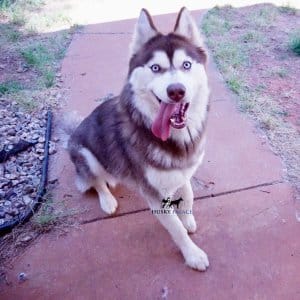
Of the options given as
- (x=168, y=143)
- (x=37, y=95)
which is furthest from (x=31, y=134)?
(x=168, y=143)

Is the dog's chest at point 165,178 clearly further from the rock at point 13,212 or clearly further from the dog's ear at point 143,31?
the rock at point 13,212

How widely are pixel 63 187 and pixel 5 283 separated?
2.79 feet

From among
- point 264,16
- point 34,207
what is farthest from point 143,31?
point 264,16

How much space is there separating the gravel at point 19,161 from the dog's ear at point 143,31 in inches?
55.9

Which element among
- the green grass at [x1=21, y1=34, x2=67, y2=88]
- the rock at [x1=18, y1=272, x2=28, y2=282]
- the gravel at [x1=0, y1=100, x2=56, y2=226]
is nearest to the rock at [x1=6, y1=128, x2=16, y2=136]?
the gravel at [x1=0, y1=100, x2=56, y2=226]

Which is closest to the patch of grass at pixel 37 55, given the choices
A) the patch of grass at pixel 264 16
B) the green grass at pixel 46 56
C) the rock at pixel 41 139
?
the green grass at pixel 46 56

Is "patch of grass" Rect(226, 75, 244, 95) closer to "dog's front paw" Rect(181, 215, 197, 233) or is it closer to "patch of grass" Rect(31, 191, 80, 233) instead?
"dog's front paw" Rect(181, 215, 197, 233)

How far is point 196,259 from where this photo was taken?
2143 millimetres

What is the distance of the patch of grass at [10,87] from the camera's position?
3.89 metres

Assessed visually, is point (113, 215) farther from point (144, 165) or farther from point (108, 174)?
point (144, 165)

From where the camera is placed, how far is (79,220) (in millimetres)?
2555

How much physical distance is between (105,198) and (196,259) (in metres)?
0.81

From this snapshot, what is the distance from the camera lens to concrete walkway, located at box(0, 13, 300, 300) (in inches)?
82.4

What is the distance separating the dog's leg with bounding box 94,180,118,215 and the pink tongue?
0.90 metres
